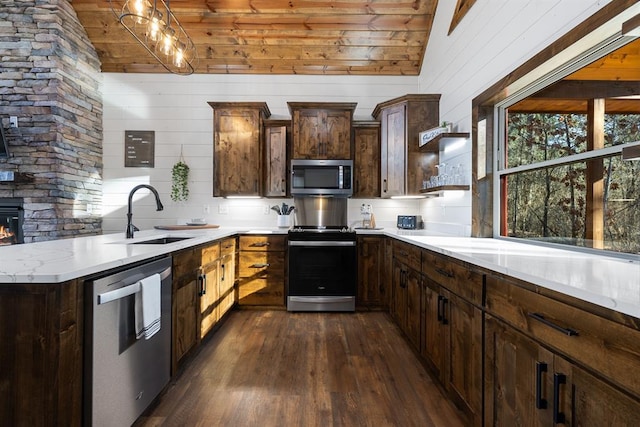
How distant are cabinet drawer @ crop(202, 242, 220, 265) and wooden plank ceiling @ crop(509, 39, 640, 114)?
2630mm

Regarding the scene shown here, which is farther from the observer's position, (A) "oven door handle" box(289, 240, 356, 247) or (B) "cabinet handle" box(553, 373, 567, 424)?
(A) "oven door handle" box(289, 240, 356, 247)

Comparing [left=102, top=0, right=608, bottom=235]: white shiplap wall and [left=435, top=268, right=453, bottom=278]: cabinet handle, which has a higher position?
[left=102, top=0, right=608, bottom=235]: white shiplap wall

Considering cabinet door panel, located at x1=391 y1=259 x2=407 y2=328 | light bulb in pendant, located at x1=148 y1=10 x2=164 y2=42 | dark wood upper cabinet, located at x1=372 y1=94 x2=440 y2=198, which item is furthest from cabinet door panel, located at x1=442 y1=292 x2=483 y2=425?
light bulb in pendant, located at x1=148 y1=10 x2=164 y2=42

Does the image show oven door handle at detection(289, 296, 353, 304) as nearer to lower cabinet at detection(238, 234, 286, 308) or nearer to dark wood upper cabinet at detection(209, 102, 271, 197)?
lower cabinet at detection(238, 234, 286, 308)

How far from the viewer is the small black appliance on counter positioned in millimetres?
3977

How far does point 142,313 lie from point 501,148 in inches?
105

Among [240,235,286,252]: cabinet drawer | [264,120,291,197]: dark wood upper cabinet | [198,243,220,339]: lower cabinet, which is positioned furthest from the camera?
[264,120,291,197]: dark wood upper cabinet

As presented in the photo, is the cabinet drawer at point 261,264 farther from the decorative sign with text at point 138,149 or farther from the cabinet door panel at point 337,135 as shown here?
the decorative sign with text at point 138,149

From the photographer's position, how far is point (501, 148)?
8.55 feet

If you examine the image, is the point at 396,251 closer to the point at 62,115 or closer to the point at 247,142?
the point at 247,142

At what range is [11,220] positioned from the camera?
11.7ft

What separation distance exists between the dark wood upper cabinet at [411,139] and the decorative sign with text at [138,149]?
3142 mm

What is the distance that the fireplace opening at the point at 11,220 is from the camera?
→ 3559mm

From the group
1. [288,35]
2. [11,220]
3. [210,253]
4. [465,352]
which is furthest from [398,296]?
[11,220]
